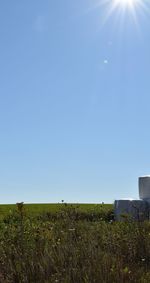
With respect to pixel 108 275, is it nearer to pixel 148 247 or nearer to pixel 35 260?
pixel 35 260

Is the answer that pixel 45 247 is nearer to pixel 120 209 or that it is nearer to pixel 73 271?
pixel 73 271

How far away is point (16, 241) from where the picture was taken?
29.0 feet

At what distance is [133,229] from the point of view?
10273 millimetres

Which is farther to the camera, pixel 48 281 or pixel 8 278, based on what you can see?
pixel 8 278

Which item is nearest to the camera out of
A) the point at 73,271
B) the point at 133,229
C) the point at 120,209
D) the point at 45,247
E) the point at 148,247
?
the point at 73,271

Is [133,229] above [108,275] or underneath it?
above

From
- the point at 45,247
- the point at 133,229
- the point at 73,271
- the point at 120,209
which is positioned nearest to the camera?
the point at 73,271

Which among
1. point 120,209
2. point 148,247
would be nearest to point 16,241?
point 148,247

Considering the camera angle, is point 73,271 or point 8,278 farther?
point 8,278

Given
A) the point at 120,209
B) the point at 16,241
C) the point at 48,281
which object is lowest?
the point at 48,281

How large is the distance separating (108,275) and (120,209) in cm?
1564

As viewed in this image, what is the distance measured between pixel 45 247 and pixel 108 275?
1455 mm

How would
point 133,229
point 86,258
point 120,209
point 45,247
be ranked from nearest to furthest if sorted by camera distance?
point 86,258, point 45,247, point 133,229, point 120,209

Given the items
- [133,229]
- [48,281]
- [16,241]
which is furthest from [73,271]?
[133,229]
